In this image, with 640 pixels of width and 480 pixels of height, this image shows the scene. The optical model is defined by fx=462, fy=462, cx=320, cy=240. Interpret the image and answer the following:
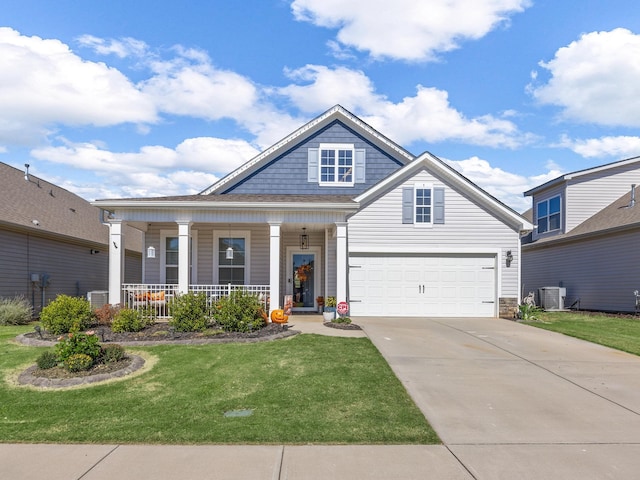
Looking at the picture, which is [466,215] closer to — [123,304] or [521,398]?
[521,398]

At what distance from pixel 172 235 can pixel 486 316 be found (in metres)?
10.6

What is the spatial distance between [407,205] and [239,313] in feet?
23.4

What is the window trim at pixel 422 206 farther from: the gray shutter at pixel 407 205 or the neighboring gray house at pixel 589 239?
the neighboring gray house at pixel 589 239

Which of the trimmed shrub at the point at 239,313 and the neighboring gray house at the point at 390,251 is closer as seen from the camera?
the trimmed shrub at the point at 239,313

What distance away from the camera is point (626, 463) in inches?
168

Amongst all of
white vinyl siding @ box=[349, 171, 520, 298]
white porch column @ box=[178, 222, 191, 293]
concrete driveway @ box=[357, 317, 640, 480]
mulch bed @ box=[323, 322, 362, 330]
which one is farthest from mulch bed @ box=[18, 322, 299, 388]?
white vinyl siding @ box=[349, 171, 520, 298]

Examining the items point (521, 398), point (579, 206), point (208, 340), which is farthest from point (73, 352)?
point (579, 206)

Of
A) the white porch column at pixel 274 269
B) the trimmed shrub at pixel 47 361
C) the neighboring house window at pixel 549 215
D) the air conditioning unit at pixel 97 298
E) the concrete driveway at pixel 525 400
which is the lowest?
the concrete driveway at pixel 525 400

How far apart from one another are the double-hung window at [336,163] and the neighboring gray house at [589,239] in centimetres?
918

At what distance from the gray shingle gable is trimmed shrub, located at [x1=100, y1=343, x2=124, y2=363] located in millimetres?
9402

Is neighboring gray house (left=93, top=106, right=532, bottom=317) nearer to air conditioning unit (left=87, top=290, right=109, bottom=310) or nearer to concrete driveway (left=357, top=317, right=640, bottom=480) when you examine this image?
air conditioning unit (left=87, top=290, right=109, bottom=310)

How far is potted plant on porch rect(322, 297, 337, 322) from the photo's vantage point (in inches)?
501

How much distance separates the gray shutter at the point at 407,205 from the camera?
48.9 ft

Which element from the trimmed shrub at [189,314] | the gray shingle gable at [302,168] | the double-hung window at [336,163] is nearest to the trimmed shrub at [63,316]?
the trimmed shrub at [189,314]
